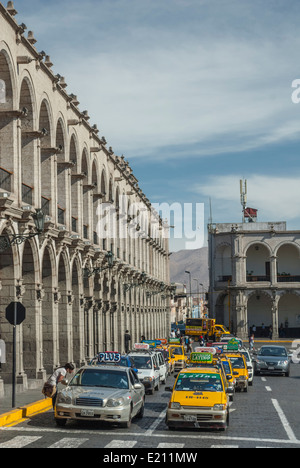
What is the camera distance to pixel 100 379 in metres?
17.9

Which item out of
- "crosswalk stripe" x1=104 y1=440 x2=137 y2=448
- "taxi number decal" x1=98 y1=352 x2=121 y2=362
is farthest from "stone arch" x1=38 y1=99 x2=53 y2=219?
"crosswalk stripe" x1=104 y1=440 x2=137 y2=448

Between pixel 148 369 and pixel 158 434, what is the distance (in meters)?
11.5

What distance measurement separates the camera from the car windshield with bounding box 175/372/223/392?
17.6m

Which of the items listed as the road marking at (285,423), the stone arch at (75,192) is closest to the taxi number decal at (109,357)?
the road marking at (285,423)

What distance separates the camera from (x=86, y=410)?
16156 mm

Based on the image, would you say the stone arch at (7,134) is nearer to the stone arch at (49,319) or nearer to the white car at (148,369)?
the stone arch at (49,319)

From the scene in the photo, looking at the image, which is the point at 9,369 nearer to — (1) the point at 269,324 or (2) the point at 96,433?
(2) the point at 96,433

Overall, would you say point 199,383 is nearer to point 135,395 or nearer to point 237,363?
point 135,395

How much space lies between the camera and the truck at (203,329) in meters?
77.5

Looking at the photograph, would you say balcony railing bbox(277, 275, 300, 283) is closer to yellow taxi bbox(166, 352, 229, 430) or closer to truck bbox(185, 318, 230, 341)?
truck bbox(185, 318, 230, 341)

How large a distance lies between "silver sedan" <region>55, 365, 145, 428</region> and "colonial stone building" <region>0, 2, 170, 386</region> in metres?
7.48

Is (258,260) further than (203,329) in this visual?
Yes

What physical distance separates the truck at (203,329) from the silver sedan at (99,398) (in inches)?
2308

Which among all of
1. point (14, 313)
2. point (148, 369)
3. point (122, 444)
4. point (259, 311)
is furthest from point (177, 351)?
point (259, 311)
